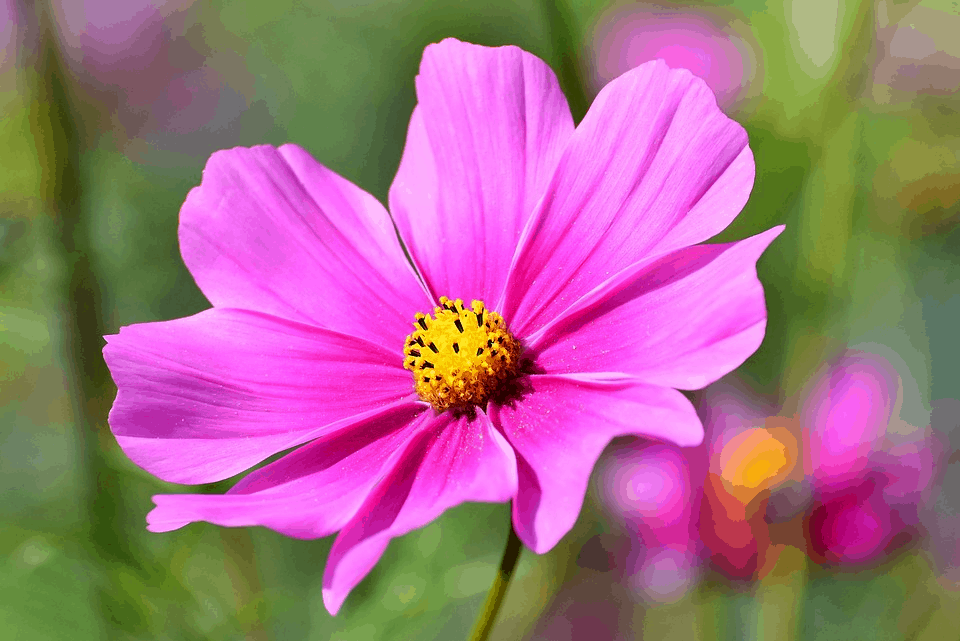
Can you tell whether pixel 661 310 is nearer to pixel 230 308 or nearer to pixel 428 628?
pixel 230 308

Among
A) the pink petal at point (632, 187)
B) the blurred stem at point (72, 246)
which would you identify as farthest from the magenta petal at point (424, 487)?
the blurred stem at point (72, 246)

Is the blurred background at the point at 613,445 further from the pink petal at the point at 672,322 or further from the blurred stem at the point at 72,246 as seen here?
the pink petal at the point at 672,322

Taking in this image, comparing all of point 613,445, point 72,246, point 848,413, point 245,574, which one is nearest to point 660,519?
point 613,445

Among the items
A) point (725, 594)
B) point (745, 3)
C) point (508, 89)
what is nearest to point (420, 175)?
point (508, 89)

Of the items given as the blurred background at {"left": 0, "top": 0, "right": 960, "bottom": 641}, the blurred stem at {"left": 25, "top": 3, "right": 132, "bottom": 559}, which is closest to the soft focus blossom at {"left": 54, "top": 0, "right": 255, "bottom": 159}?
the blurred background at {"left": 0, "top": 0, "right": 960, "bottom": 641}

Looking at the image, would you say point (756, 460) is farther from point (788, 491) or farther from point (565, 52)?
point (565, 52)

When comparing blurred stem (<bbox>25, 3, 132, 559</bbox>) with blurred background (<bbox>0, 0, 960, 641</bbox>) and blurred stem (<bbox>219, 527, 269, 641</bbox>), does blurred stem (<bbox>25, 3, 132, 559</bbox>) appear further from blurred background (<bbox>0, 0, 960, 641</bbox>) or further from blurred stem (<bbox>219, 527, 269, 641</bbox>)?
blurred stem (<bbox>219, 527, 269, 641</bbox>)
